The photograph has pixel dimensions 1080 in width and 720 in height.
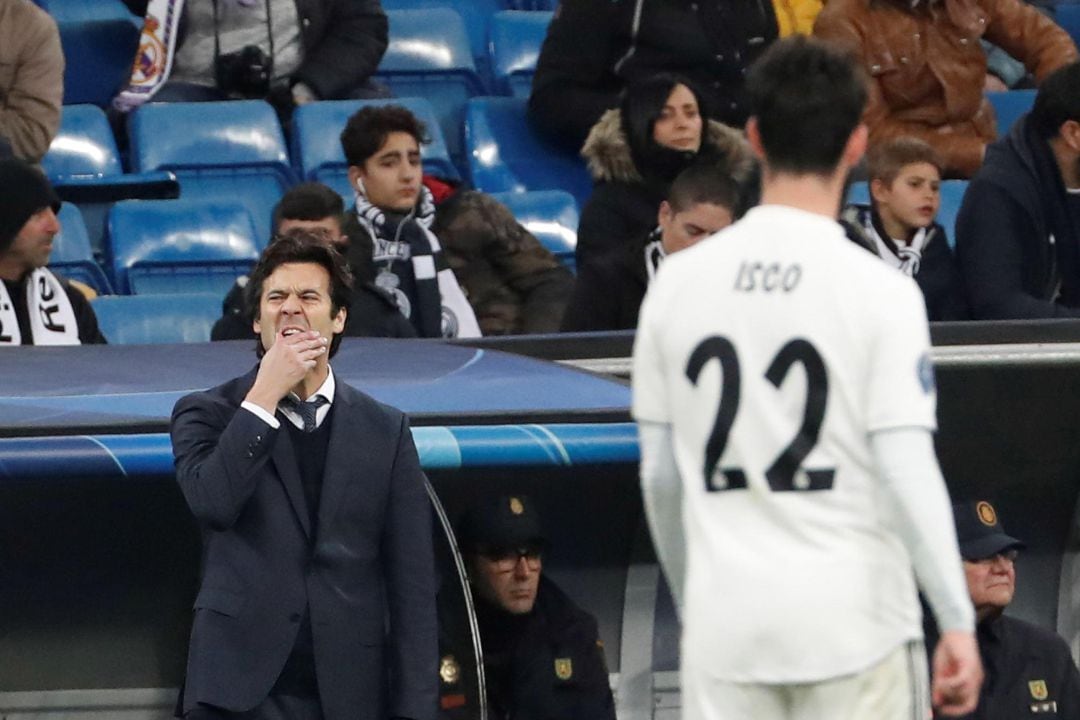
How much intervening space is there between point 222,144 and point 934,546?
17.6ft

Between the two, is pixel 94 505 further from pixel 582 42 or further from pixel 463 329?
pixel 582 42

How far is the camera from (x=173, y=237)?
7.85 m

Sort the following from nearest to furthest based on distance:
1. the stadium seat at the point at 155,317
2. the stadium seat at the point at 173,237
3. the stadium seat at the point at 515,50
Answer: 1. the stadium seat at the point at 155,317
2. the stadium seat at the point at 173,237
3. the stadium seat at the point at 515,50

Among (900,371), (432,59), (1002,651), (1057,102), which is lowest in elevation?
(1002,651)

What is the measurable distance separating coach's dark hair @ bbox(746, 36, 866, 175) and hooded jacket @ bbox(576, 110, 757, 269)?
3.58 m

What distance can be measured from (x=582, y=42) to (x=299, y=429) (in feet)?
12.2

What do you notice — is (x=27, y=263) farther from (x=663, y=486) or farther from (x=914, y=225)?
(x=663, y=486)

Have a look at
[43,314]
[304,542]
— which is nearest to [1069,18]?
[43,314]

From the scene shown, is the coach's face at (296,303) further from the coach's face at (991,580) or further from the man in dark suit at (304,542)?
the coach's face at (991,580)

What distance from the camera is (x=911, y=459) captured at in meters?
3.34

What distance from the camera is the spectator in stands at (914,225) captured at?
22.6 feet

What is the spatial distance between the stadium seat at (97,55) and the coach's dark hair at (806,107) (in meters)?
5.40

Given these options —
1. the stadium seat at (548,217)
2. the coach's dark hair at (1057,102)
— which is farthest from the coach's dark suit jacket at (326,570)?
the stadium seat at (548,217)

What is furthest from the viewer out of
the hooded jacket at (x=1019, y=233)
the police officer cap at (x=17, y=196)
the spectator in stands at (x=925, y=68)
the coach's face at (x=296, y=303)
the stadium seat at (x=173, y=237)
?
the spectator in stands at (x=925, y=68)
